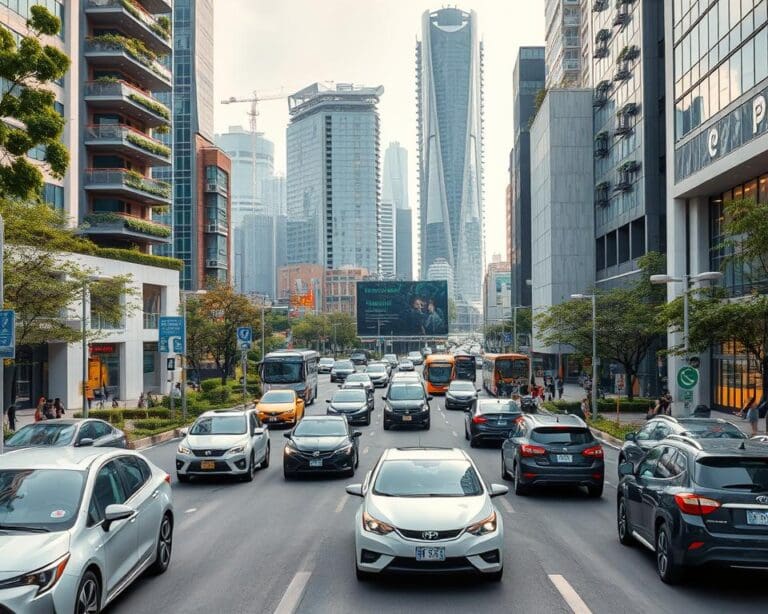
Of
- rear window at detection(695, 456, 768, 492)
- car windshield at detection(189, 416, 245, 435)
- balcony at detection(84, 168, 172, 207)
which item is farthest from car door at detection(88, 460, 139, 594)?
balcony at detection(84, 168, 172, 207)

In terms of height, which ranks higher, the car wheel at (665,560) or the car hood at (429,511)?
the car hood at (429,511)

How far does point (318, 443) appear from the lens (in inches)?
746

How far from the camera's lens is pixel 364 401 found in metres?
34.1

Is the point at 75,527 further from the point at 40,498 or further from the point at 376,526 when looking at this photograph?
the point at 376,526

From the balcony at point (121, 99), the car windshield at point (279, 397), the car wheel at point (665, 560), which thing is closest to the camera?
the car wheel at point (665, 560)

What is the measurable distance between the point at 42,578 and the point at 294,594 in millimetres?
3240

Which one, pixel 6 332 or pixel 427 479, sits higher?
pixel 6 332

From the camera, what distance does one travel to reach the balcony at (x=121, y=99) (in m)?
53.1

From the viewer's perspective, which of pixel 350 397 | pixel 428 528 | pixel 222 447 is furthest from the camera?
pixel 350 397

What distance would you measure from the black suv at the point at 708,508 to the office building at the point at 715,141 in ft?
73.4

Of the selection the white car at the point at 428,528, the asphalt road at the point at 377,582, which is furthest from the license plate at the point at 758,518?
the white car at the point at 428,528

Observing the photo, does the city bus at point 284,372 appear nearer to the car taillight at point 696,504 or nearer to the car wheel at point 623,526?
the car wheel at point 623,526

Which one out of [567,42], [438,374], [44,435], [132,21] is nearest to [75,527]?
[44,435]

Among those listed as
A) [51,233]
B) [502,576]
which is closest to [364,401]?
[51,233]
